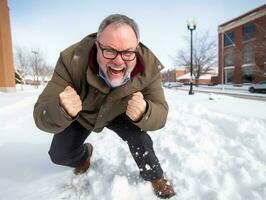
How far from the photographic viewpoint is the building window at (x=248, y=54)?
3526cm

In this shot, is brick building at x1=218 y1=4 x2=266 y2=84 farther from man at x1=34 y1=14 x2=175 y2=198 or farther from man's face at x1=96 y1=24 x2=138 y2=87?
man's face at x1=96 y1=24 x2=138 y2=87

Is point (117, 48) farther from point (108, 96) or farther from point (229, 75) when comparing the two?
point (229, 75)

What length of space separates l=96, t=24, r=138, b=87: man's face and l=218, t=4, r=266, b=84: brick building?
3318cm

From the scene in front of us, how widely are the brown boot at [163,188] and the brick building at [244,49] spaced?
3284 cm

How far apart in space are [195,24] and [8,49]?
1500cm

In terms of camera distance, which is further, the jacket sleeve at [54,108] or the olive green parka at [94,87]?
the olive green parka at [94,87]

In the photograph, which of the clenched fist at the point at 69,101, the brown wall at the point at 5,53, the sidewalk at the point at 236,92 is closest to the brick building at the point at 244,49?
the sidewalk at the point at 236,92

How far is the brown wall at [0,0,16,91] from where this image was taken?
68.5ft

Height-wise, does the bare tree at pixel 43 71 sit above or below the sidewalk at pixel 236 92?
above

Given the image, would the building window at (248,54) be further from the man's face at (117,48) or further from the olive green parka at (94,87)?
the man's face at (117,48)

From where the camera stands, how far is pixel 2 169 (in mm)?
2943

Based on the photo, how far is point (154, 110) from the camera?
6.20 ft

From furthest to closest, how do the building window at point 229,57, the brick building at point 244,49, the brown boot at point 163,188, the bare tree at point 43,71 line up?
the bare tree at point 43,71 < the building window at point 229,57 < the brick building at point 244,49 < the brown boot at point 163,188

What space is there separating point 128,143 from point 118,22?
1055 millimetres
